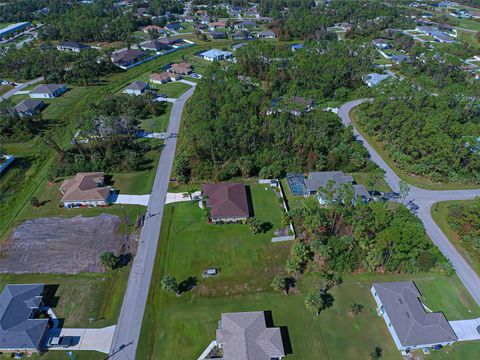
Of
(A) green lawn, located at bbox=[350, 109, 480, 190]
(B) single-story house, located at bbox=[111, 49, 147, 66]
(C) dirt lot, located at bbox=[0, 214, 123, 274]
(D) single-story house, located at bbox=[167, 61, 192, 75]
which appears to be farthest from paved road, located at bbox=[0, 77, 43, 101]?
(A) green lawn, located at bbox=[350, 109, 480, 190]

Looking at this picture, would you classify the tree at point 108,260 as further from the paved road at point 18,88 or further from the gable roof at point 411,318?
the paved road at point 18,88

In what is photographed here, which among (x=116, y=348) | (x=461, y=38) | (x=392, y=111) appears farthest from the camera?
(x=461, y=38)

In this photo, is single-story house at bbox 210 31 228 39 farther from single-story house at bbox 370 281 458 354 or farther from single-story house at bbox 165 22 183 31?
single-story house at bbox 370 281 458 354

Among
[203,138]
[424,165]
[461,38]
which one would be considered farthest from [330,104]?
[461,38]

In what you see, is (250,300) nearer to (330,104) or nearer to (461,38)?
(330,104)

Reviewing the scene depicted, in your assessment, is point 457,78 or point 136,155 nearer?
point 136,155

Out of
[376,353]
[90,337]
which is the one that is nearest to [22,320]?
[90,337]
